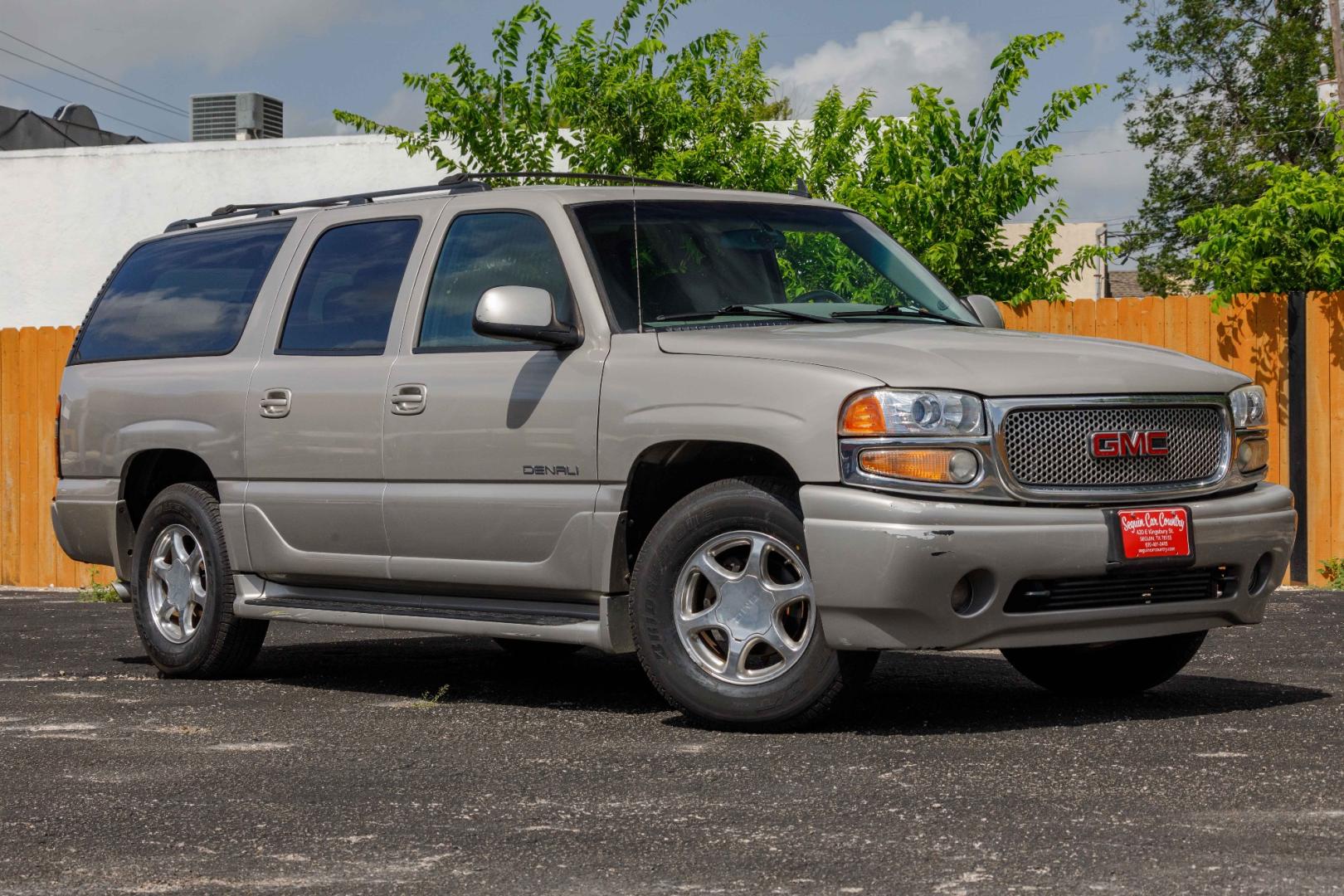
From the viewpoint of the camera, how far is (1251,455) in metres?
6.81

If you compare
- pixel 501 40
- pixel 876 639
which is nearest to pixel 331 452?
pixel 876 639

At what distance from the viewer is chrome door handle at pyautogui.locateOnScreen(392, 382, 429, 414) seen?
741 centimetres

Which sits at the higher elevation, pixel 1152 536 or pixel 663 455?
pixel 663 455

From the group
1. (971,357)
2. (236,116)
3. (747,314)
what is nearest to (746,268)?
(747,314)

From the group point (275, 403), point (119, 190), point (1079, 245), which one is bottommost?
point (275, 403)

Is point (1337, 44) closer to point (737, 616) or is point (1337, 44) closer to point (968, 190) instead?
point (968, 190)

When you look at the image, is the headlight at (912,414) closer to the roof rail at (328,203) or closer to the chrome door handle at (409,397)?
the chrome door handle at (409,397)

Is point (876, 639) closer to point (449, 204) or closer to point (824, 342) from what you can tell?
point (824, 342)

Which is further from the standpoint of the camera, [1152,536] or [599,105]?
[599,105]

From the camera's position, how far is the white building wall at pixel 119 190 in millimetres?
25391

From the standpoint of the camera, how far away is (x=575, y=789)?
18.0 feet

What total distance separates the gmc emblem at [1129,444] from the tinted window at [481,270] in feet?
6.62

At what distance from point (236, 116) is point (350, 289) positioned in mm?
25990

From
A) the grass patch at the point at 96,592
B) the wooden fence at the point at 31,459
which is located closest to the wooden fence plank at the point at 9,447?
the wooden fence at the point at 31,459
